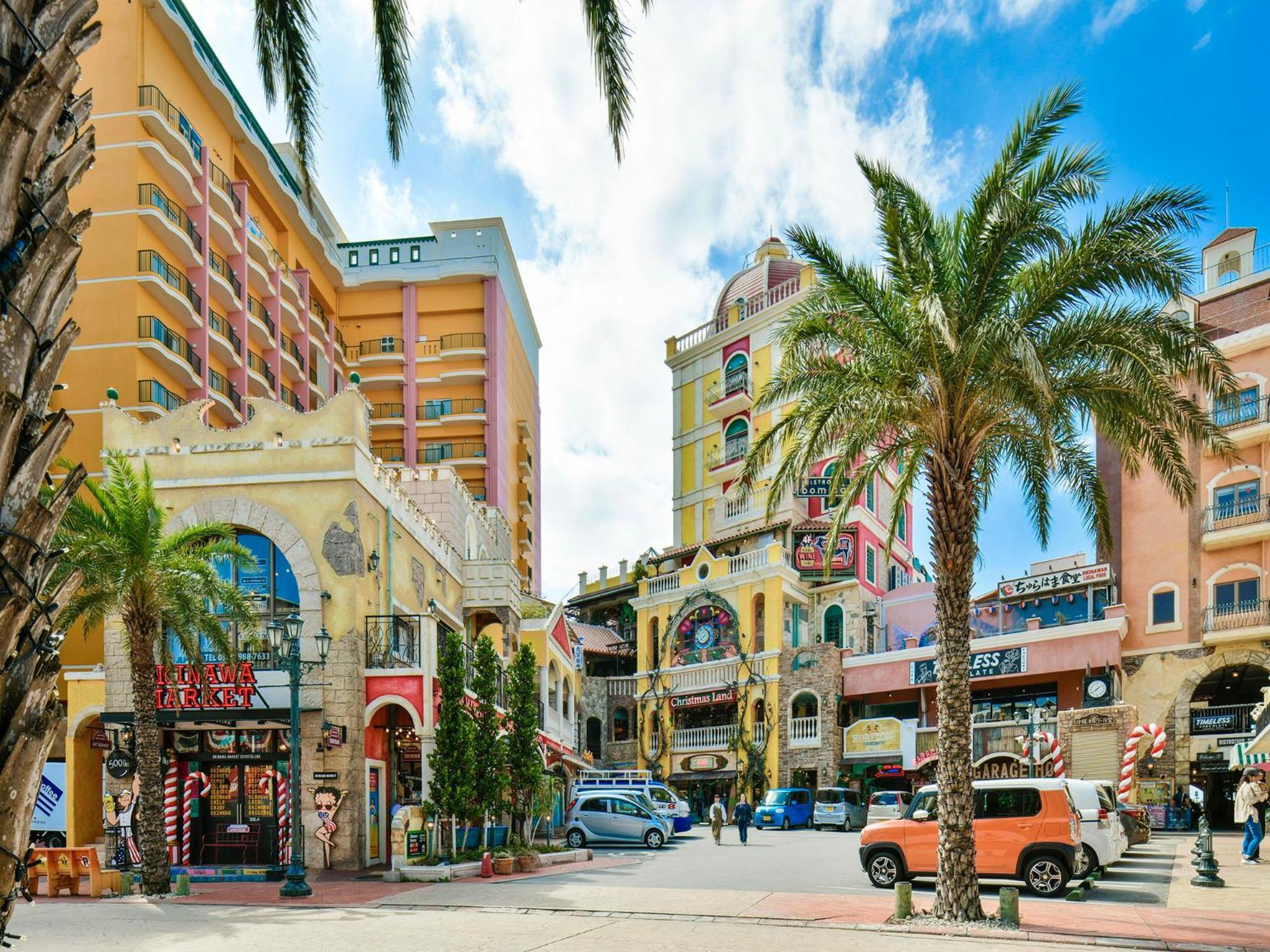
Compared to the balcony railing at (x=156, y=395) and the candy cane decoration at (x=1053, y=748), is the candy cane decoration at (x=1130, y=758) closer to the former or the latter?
the candy cane decoration at (x=1053, y=748)

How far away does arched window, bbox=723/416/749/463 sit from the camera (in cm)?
5844

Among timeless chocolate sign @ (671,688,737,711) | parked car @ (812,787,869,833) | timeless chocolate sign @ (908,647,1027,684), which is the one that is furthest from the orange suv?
timeless chocolate sign @ (671,688,737,711)

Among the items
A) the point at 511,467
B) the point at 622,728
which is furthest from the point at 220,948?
the point at 511,467

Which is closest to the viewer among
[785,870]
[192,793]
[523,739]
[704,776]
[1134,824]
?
[785,870]

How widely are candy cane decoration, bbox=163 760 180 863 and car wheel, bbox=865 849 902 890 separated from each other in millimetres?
16341

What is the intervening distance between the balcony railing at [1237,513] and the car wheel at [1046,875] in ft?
79.7

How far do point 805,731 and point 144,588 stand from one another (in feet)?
105

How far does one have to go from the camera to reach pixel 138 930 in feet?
51.6

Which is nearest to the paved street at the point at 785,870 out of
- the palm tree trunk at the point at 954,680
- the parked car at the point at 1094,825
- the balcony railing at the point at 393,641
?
the parked car at the point at 1094,825

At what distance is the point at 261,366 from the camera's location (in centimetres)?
5078

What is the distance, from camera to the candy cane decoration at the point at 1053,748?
32.9 m

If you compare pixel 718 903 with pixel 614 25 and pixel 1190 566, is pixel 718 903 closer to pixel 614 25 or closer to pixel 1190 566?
pixel 614 25

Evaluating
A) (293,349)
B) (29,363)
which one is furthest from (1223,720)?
(293,349)

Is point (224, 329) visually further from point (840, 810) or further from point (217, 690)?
point (840, 810)
